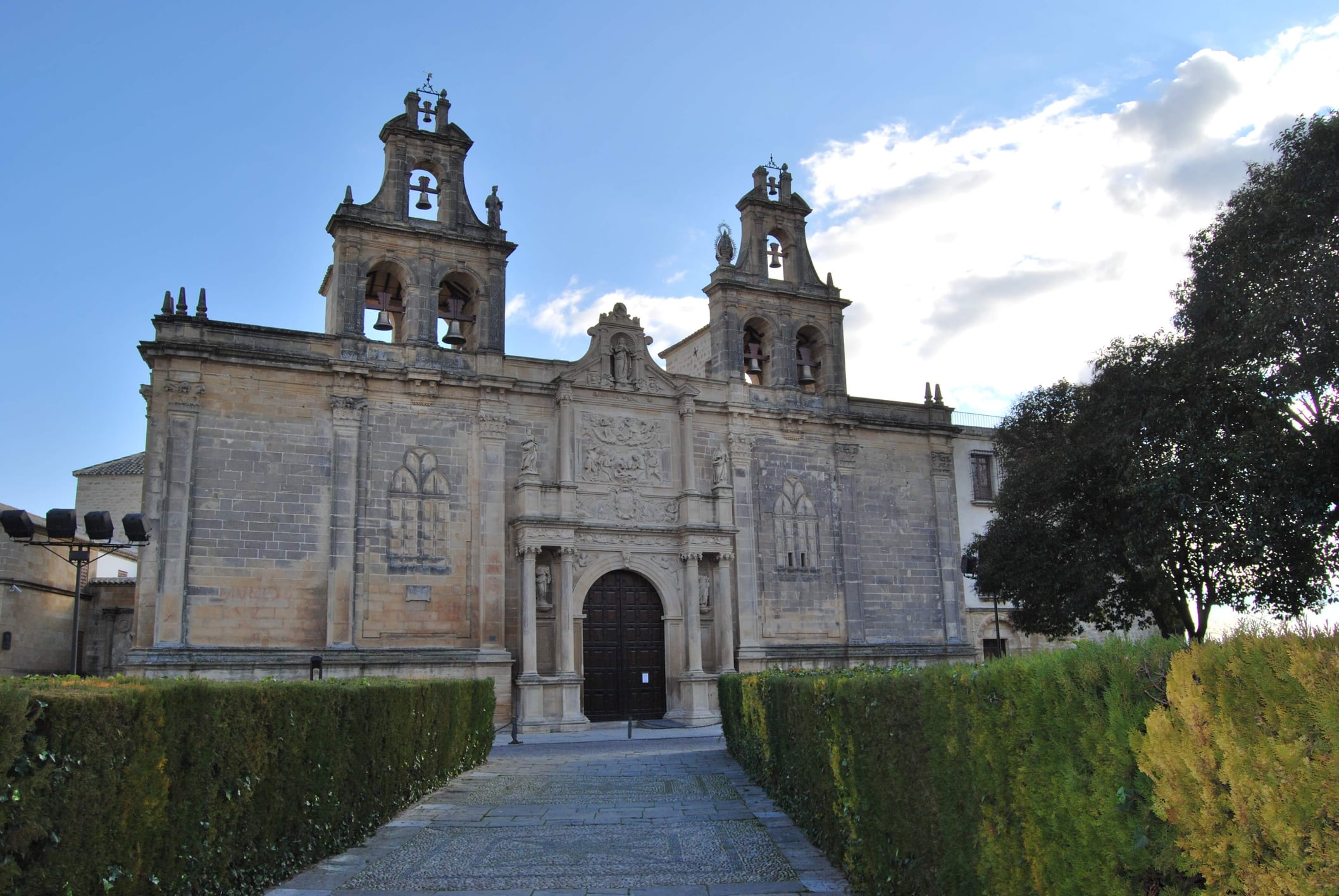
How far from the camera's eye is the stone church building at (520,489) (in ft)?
65.7

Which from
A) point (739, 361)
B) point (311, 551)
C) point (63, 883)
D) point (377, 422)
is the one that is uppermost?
point (739, 361)

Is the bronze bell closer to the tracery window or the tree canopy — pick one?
the tracery window

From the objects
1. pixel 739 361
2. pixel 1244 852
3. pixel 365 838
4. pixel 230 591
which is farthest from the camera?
pixel 739 361

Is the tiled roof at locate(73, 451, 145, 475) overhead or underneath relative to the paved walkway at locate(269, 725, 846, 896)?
overhead

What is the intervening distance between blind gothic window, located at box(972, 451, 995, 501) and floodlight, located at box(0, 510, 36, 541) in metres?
23.4

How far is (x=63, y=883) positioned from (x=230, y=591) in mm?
15993

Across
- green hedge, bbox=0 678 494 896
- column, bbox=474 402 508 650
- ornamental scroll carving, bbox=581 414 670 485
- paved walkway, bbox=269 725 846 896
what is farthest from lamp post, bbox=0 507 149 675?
ornamental scroll carving, bbox=581 414 670 485

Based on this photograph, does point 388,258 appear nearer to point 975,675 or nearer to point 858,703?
point 858,703

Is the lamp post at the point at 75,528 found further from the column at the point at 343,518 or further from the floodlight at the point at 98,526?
the column at the point at 343,518

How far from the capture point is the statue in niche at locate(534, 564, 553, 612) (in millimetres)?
22156

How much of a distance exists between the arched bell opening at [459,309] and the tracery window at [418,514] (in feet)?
10.2

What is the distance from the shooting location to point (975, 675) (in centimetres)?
545

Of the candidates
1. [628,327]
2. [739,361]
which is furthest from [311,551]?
[739,361]

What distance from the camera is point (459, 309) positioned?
2397 cm
